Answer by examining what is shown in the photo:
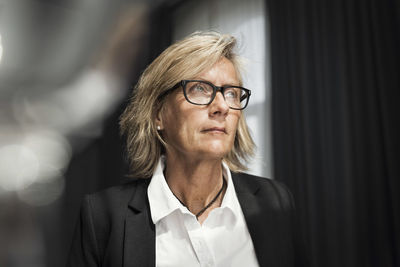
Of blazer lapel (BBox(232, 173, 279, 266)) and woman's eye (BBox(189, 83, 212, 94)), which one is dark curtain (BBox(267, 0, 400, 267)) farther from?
woman's eye (BBox(189, 83, 212, 94))

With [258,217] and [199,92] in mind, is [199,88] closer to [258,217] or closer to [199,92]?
[199,92]

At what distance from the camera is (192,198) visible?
128 cm

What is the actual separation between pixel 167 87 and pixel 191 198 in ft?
1.40

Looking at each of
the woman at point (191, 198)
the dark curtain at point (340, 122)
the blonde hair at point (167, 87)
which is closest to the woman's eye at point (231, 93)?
the woman at point (191, 198)

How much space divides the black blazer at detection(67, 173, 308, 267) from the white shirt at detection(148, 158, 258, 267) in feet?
0.11

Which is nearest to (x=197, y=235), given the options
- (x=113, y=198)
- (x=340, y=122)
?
(x=113, y=198)

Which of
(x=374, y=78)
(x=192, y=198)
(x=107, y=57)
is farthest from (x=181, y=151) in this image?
(x=107, y=57)

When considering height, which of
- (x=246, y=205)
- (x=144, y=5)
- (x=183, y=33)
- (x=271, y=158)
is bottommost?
(x=246, y=205)

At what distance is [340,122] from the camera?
5.43 feet

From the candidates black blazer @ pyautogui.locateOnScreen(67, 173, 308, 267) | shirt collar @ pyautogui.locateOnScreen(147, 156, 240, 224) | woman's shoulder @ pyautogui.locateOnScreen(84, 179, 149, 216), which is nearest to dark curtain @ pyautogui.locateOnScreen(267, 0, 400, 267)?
black blazer @ pyautogui.locateOnScreen(67, 173, 308, 267)

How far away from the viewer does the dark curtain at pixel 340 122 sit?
1.48 meters

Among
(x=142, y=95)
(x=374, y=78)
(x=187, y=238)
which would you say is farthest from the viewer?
(x=374, y=78)

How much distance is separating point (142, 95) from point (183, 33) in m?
1.03

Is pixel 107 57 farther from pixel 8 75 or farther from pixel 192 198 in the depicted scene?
pixel 192 198
